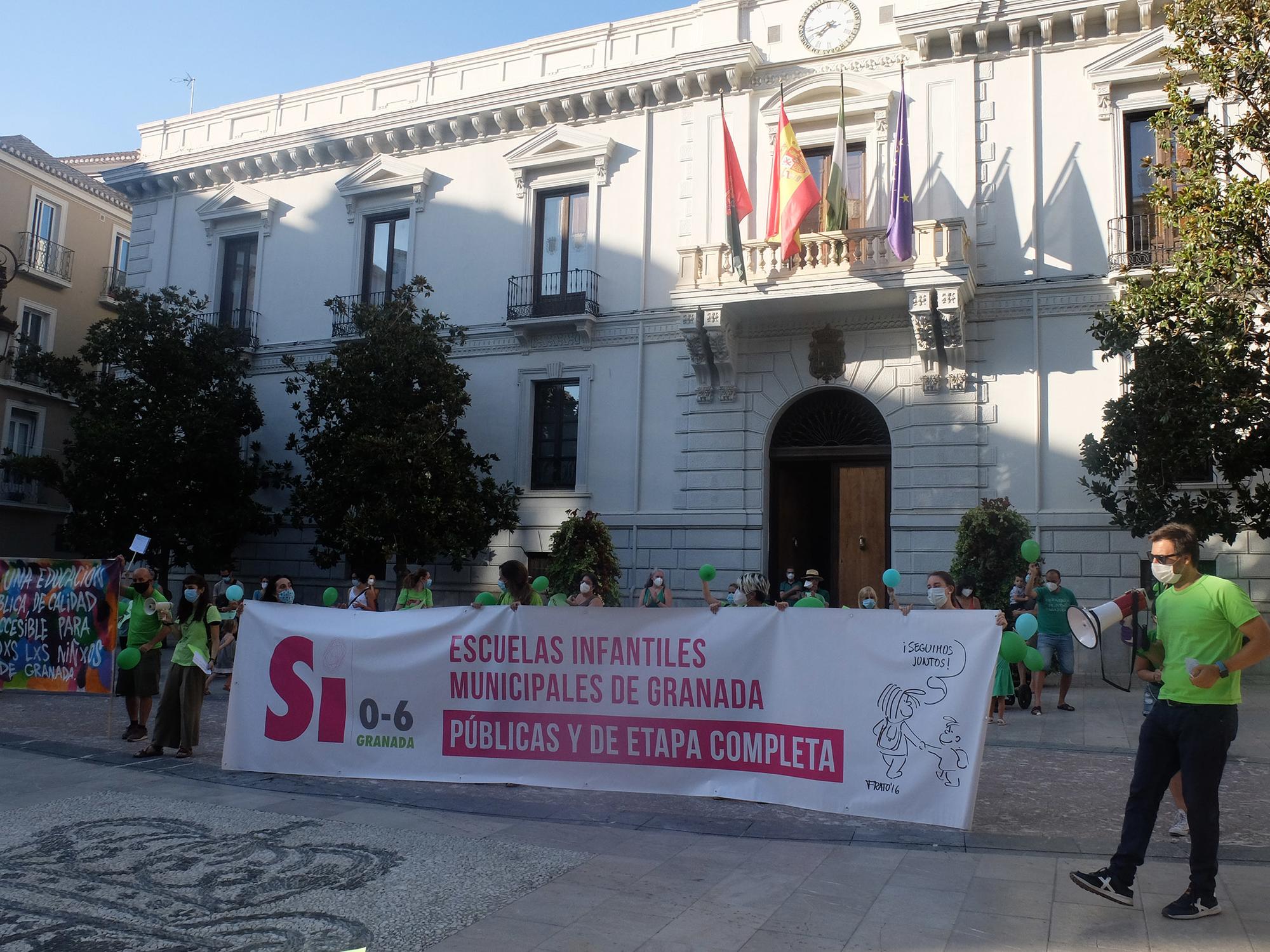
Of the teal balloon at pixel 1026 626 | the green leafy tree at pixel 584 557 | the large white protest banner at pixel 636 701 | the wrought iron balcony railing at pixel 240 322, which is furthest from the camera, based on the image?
the wrought iron balcony railing at pixel 240 322

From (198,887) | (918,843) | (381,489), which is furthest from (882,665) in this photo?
(381,489)

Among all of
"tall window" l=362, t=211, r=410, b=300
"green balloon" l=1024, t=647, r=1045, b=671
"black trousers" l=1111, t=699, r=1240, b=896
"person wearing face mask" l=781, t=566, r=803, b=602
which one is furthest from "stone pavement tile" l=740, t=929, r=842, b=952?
"tall window" l=362, t=211, r=410, b=300

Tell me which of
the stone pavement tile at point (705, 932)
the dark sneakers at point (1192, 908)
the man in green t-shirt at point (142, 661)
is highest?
the man in green t-shirt at point (142, 661)

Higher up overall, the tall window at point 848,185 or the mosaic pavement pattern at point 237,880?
the tall window at point 848,185

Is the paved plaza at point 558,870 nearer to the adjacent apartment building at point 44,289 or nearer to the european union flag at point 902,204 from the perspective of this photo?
the european union flag at point 902,204

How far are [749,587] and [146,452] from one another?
12.3 meters

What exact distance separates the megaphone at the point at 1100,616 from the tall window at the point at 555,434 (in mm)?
15225

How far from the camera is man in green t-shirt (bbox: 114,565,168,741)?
10.1 metres

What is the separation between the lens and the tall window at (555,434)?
68.0 ft

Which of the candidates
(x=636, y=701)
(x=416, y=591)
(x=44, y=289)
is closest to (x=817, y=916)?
(x=636, y=701)

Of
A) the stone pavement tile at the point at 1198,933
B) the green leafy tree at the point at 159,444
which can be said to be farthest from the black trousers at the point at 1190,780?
the green leafy tree at the point at 159,444

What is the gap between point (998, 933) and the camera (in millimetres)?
4672

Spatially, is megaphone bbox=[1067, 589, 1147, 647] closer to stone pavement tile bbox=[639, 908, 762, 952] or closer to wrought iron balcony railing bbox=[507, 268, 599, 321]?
stone pavement tile bbox=[639, 908, 762, 952]

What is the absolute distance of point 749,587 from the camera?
663 inches
